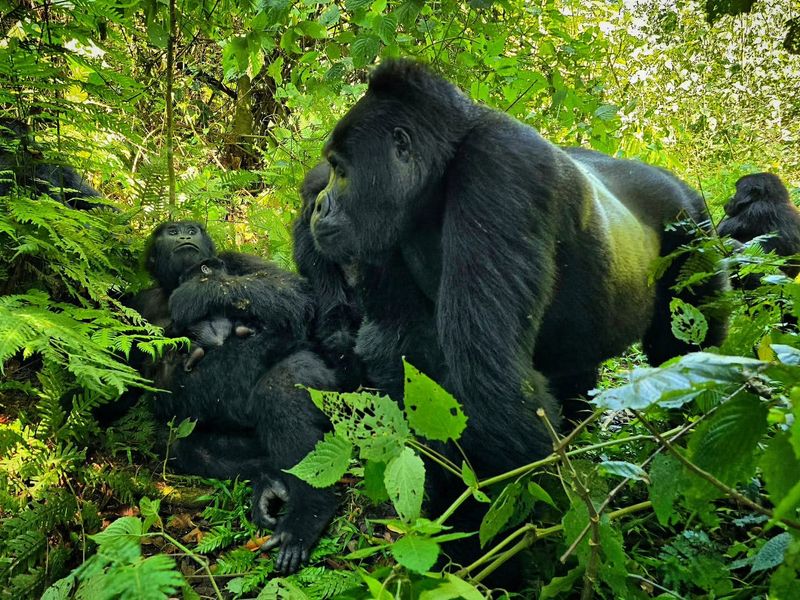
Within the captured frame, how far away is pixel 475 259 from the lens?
2182 mm

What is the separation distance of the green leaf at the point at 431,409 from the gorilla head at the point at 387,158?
1371 mm

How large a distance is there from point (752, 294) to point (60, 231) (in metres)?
2.64

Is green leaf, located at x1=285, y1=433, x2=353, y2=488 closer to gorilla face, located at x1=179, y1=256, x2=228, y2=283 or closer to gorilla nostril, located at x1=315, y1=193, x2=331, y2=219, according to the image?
gorilla nostril, located at x1=315, y1=193, x2=331, y2=219

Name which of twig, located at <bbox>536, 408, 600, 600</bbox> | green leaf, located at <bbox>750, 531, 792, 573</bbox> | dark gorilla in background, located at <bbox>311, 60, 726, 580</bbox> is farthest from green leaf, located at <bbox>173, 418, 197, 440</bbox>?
green leaf, located at <bbox>750, 531, 792, 573</bbox>

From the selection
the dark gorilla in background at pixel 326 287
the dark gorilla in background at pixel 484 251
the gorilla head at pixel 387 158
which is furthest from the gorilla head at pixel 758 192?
the gorilla head at pixel 387 158

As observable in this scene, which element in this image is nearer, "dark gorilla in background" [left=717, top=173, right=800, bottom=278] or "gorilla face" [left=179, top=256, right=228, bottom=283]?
"gorilla face" [left=179, top=256, right=228, bottom=283]

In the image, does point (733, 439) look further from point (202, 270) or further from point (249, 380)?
point (202, 270)

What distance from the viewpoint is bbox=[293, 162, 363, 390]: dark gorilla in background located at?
11.2 feet

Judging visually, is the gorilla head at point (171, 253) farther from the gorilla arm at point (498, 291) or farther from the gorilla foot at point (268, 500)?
the gorilla arm at point (498, 291)

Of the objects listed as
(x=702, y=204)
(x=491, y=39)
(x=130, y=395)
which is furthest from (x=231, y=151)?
(x=702, y=204)

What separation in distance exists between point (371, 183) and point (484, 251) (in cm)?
63

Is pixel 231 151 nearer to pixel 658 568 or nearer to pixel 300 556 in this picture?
pixel 300 556

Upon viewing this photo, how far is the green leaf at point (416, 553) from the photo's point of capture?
110cm

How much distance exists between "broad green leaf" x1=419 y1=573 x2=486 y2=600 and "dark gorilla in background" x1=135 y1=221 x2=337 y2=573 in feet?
4.60
